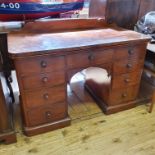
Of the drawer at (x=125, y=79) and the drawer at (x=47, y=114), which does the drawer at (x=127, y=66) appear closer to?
the drawer at (x=125, y=79)

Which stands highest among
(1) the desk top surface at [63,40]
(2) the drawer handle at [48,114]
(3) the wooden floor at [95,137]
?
(1) the desk top surface at [63,40]

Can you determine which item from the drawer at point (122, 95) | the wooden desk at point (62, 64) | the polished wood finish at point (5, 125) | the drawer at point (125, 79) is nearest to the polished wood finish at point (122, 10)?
the wooden desk at point (62, 64)

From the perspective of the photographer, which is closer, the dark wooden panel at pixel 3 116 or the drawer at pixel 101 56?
the dark wooden panel at pixel 3 116

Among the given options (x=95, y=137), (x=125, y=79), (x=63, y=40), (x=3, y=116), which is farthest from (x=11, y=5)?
(x=95, y=137)

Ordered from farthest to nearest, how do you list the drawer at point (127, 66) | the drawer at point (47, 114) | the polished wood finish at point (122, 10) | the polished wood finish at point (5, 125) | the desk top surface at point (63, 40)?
the polished wood finish at point (122, 10), the drawer at point (127, 66), the drawer at point (47, 114), the polished wood finish at point (5, 125), the desk top surface at point (63, 40)

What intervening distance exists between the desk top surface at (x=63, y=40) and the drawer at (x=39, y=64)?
0.07 meters

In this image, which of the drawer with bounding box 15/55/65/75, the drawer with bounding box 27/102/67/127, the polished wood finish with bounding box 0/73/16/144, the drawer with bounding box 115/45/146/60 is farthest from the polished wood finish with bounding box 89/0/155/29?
the polished wood finish with bounding box 0/73/16/144

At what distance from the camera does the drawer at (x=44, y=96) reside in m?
1.40

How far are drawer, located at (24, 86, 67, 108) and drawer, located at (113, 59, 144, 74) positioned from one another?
492 mm

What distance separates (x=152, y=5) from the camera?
214 cm

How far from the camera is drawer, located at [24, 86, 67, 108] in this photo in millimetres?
1404

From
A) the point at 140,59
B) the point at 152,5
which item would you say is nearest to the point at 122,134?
the point at 140,59

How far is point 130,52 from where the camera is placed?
1574mm

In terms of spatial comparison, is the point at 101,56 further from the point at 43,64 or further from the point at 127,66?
the point at 43,64
